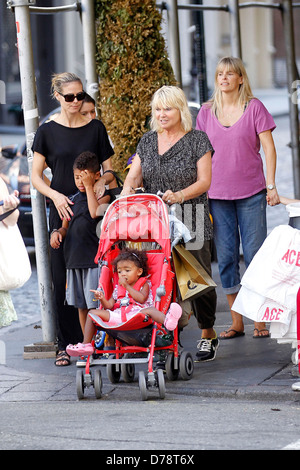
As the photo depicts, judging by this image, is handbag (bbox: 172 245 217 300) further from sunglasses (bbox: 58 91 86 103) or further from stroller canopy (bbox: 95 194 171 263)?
sunglasses (bbox: 58 91 86 103)

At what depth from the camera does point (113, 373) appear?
687 cm

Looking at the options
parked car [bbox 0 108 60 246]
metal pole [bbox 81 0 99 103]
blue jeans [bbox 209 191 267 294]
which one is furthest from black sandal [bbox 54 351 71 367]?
parked car [bbox 0 108 60 246]

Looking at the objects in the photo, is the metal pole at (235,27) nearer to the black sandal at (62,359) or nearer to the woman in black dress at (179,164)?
the woman in black dress at (179,164)

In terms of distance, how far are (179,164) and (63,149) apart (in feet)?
3.00

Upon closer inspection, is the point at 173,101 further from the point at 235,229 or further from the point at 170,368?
the point at 170,368

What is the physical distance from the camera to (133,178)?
722 centimetres

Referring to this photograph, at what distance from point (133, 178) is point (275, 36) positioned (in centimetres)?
4458

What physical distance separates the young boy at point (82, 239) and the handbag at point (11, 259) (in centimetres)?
27

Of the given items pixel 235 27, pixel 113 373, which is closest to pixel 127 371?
pixel 113 373

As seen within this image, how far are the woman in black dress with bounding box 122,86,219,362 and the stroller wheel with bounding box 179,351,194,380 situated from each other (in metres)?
0.29

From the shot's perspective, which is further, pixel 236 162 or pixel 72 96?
pixel 236 162

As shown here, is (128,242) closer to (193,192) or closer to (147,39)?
(193,192)

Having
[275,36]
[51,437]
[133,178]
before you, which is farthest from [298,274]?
[275,36]

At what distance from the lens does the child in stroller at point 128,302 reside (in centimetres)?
647
